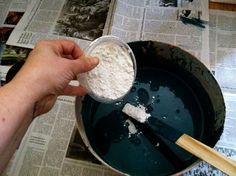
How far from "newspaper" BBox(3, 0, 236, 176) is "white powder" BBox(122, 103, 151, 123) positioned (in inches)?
4.6

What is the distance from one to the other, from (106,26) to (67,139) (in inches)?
11.7

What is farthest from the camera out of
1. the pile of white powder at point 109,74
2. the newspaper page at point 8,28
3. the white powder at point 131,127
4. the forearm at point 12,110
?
the newspaper page at point 8,28

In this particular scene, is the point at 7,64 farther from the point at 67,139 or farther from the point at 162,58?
the point at 162,58

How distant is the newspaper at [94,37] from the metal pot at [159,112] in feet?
0.16

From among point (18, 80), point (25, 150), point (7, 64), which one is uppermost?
point (18, 80)

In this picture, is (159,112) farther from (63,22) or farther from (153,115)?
(63,22)

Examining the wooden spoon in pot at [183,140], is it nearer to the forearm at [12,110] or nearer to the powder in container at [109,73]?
the powder in container at [109,73]

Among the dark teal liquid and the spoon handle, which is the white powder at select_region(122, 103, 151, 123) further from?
the spoon handle

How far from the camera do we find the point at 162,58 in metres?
0.67

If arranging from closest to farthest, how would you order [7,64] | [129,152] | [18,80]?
[18,80]
[129,152]
[7,64]

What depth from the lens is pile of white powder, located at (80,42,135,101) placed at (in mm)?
519

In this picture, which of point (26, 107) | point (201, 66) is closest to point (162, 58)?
point (201, 66)

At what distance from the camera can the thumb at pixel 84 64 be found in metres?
0.47

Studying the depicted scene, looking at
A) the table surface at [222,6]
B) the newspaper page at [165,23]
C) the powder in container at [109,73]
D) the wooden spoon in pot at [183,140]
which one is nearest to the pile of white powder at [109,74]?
the powder in container at [109,73]
